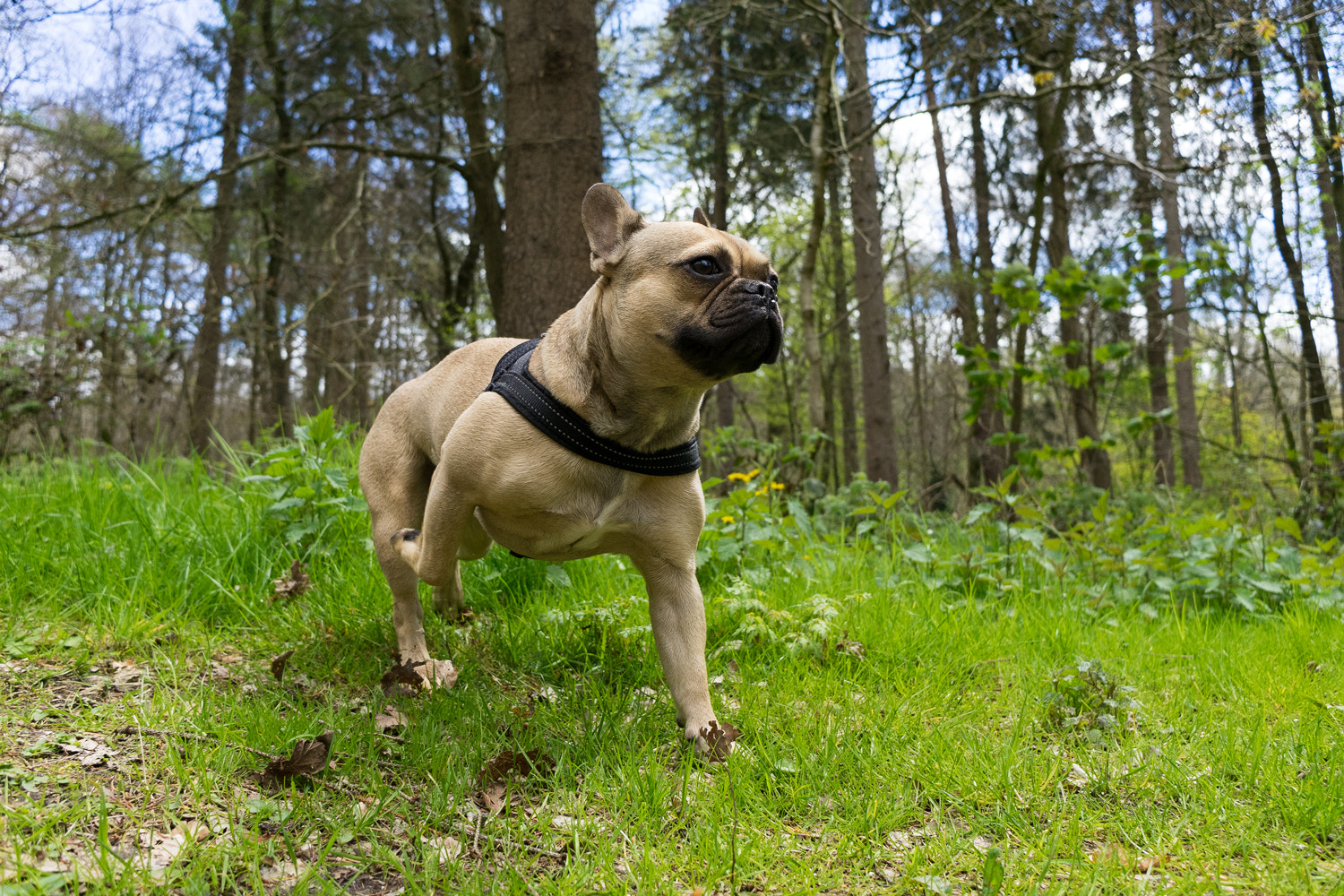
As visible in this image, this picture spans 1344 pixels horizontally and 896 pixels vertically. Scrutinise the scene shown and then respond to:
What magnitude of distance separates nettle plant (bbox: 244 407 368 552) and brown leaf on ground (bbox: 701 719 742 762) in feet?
9.34

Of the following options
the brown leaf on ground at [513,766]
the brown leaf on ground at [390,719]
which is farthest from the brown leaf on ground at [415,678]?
the brown leaf on ground at [513,766]

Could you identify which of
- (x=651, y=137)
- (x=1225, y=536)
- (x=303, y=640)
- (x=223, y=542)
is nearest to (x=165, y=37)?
(x=651, y=137)

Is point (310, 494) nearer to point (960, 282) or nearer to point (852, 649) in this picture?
point (852, 649)

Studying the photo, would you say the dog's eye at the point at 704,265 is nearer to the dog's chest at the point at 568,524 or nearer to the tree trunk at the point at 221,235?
the dog's chest at the point at 568,524

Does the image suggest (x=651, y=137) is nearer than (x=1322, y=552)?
No

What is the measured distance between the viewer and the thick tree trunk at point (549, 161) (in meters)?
5.79

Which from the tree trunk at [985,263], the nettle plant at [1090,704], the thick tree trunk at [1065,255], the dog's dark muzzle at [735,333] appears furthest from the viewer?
the tree trunk at [985,263]

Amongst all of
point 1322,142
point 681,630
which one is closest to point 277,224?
point 681,630

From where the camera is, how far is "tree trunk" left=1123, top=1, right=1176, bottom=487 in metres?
7.64

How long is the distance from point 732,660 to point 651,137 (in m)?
13.4

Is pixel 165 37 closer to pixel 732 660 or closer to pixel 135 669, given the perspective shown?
pixel 135 669

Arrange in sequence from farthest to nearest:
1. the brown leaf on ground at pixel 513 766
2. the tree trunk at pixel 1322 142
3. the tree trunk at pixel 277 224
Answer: the tree trunk at pixel 277 224
the tree trunk at pixel 1322 142
the brown leaf on ground at pixel 513 766

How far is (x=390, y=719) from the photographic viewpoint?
3.27 meters

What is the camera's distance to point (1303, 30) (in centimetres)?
718
